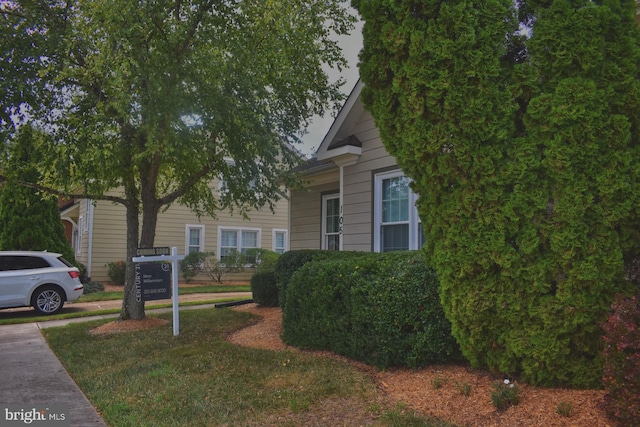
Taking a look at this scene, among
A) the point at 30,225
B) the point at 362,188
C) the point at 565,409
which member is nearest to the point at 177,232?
the point at 30,225

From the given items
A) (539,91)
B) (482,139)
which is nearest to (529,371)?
(482,139)

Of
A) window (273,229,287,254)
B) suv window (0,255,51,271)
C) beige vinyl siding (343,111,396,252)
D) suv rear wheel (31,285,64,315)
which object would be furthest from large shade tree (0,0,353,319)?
window (273,229,287,254)

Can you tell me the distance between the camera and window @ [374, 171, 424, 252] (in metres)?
8.74

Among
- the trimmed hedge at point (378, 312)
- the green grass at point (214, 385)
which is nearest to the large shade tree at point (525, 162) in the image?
the trimmed hedge at point (378, 312)

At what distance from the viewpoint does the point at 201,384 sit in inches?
209

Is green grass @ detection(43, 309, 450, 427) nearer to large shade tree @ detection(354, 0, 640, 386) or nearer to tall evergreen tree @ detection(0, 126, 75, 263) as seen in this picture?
large shade tree @ detection(354, 0, 640, 386)

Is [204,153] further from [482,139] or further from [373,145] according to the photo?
[482,139]

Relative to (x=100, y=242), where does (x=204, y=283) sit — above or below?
below

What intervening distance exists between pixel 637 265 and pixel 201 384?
14.1ft

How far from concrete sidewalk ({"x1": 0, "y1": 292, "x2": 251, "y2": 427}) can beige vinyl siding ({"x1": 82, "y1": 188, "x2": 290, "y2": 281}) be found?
10.4m

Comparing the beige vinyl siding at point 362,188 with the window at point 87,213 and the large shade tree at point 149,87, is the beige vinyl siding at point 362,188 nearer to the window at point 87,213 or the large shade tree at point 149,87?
the large shade tree at point 149,87

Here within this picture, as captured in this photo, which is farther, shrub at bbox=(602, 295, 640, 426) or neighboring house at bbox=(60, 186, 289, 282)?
neighboring house at bbox=(60, 186, 289, 282)

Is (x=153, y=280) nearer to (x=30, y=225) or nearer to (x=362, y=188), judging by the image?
(x=362, y=188)

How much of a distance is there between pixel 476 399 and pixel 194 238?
62.6 ft
